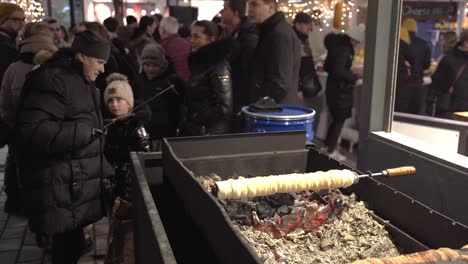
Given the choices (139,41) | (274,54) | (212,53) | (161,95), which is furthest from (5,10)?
(274,54)

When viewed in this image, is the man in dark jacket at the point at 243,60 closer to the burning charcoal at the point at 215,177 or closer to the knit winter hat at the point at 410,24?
the burning charcoal at the point at 215,177

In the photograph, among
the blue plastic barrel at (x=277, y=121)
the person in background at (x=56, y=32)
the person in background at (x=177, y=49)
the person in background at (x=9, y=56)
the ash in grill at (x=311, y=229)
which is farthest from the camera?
the person in background at (x=177, y=49)

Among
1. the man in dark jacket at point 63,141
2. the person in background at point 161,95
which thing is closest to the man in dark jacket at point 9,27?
the person in background at point 161,95

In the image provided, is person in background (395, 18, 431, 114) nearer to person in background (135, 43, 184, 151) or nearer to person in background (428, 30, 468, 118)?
person in background (428, 30, 468, 118)

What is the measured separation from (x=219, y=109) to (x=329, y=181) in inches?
83.6

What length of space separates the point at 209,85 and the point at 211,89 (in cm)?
4

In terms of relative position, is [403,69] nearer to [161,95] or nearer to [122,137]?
[161,95]

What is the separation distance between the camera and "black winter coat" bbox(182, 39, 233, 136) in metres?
3.81

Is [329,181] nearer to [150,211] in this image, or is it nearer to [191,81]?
[150,211]

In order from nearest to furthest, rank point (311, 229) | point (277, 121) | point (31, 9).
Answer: point (311, 229) < point (277, 121) < point (31, 9)

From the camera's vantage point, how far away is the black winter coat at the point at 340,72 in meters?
6.46

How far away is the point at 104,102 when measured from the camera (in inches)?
154

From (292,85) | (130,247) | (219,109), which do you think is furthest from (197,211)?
(292,85)

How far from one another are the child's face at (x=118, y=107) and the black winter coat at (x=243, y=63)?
1264mm
